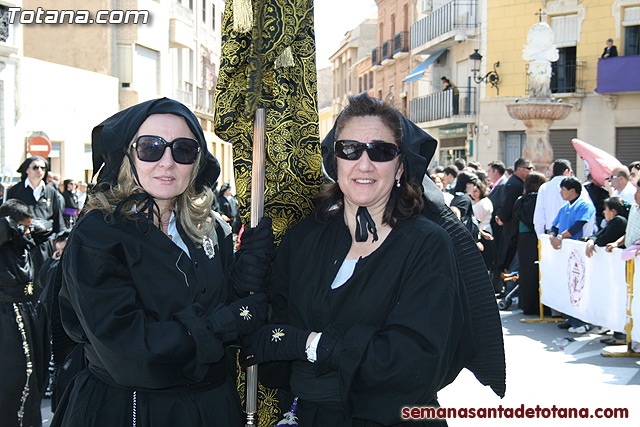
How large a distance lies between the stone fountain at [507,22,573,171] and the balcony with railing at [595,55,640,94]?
6.58 m

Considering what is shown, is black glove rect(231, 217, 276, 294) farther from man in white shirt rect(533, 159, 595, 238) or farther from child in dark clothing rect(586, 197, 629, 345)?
man in white shirt rect(533, 159, 595, 238)

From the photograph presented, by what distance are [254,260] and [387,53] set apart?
3424 cm

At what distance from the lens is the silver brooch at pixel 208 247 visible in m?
2.92

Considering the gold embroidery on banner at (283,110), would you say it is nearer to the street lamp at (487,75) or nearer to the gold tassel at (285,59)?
the gold tassel at (285,59)

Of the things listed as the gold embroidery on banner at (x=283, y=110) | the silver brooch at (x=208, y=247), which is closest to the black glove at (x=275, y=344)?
the silver brooch at (x=208, y=247)

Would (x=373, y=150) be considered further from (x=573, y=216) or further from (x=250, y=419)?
(x=573, y=216)

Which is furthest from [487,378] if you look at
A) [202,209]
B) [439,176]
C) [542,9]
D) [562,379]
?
[542,9]

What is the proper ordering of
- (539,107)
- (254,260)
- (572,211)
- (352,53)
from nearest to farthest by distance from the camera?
(254,260) < (572,211) < (539,107) < (352,53)

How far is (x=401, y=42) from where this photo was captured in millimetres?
33594

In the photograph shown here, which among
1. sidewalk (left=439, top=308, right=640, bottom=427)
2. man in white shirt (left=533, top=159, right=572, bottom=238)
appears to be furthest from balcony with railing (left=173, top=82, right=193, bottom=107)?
sidewalk (left=439, top=308, right=640, bottom=427)

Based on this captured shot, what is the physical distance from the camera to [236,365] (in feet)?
11.0

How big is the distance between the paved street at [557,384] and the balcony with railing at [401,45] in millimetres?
26270

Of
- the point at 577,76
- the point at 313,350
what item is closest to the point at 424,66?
the point at 577,76

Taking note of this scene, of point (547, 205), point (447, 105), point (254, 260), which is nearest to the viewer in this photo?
point (254, 260)
